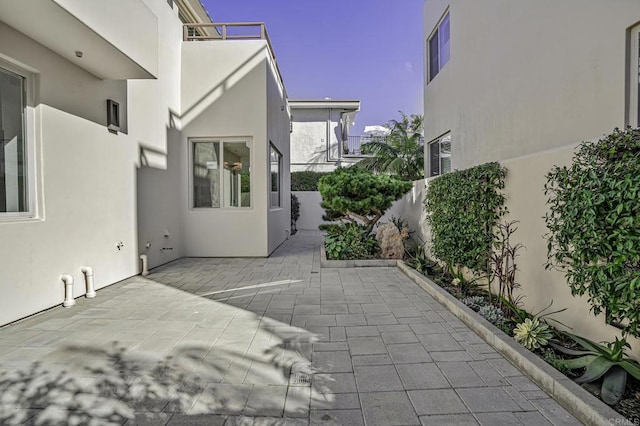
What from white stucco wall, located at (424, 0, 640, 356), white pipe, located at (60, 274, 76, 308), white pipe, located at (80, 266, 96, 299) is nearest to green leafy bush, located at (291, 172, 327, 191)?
white stucco wall, located at (424, 0, 640, 356)

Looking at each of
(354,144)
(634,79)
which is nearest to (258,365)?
(634,79)

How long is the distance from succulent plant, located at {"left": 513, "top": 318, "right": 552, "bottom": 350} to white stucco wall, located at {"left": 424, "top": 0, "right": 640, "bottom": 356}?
A: 350mm

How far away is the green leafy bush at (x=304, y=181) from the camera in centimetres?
1641

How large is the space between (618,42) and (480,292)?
3237mm

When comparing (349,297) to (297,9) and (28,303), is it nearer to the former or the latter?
(28,303)

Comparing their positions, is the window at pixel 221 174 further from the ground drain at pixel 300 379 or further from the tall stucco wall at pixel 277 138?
the ground drain at pixel 300 379

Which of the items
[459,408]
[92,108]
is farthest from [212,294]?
[459,408]

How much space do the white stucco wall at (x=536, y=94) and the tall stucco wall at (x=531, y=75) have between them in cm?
1

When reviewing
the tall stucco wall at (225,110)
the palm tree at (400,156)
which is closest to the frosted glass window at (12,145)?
the tall stucco wall at (225,110)

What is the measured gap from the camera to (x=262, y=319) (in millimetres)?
3881

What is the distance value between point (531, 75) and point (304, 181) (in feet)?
40.0

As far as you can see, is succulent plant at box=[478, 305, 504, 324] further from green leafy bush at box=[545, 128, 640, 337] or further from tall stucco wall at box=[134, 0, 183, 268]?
tall stucco wall at box=[134, 0, 183, 268]

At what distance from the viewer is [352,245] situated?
24.9ft

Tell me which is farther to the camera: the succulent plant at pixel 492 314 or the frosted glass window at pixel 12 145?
the frosted glass window at pixel 12 145
